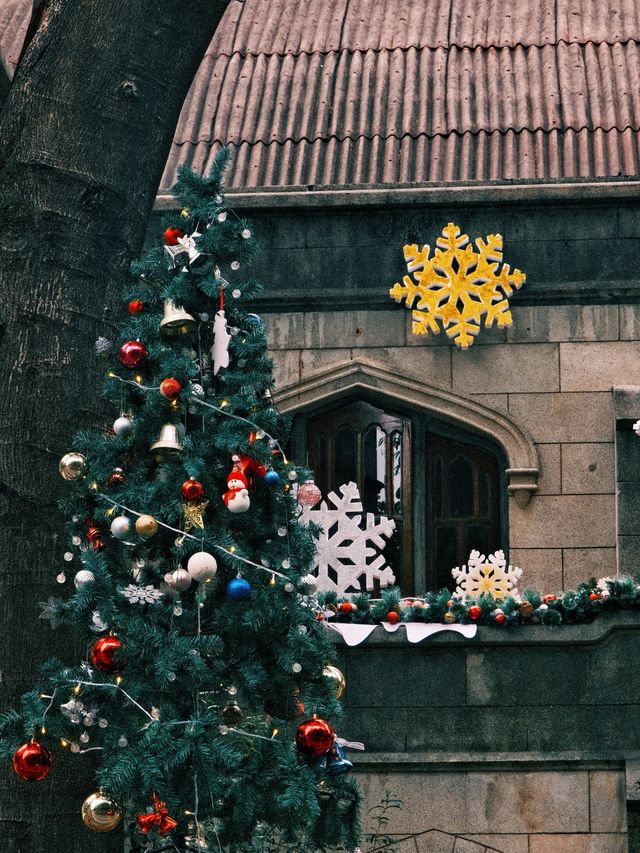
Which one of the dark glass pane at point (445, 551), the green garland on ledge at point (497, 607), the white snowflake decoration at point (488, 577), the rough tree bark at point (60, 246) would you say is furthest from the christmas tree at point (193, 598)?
the dark glass pane at point (445, 551)

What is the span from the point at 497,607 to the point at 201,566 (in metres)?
Answer: 5.39

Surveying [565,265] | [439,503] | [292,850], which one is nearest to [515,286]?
[565,265]

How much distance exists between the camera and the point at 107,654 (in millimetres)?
6301

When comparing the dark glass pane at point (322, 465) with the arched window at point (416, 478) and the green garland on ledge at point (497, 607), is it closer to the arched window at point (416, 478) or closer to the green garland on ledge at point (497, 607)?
the arched window at point (416, 478)

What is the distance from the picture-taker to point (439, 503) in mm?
13625

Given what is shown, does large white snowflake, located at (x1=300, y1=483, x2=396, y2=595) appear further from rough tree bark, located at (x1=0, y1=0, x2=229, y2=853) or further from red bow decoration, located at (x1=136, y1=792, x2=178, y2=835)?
red bow decoration, located at (x1=136, y1=792, x2=178, y2=835)

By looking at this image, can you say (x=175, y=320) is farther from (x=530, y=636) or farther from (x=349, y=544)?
(x=349, y=544)

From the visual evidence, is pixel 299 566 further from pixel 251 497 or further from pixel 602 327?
pixel 602 327

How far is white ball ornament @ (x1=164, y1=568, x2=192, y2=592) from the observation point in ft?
21.2

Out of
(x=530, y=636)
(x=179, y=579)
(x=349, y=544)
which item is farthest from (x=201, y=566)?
(x=349, y=544)

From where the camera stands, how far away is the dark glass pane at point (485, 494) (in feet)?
44.6

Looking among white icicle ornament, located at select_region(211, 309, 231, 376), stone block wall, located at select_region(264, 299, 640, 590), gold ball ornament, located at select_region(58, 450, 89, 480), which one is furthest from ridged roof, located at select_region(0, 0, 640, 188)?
gold ball ornament, located at select_region(58, 450, 89, 480)

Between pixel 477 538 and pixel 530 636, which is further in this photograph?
pixel 477 538

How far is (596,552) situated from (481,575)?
0.97 meters
